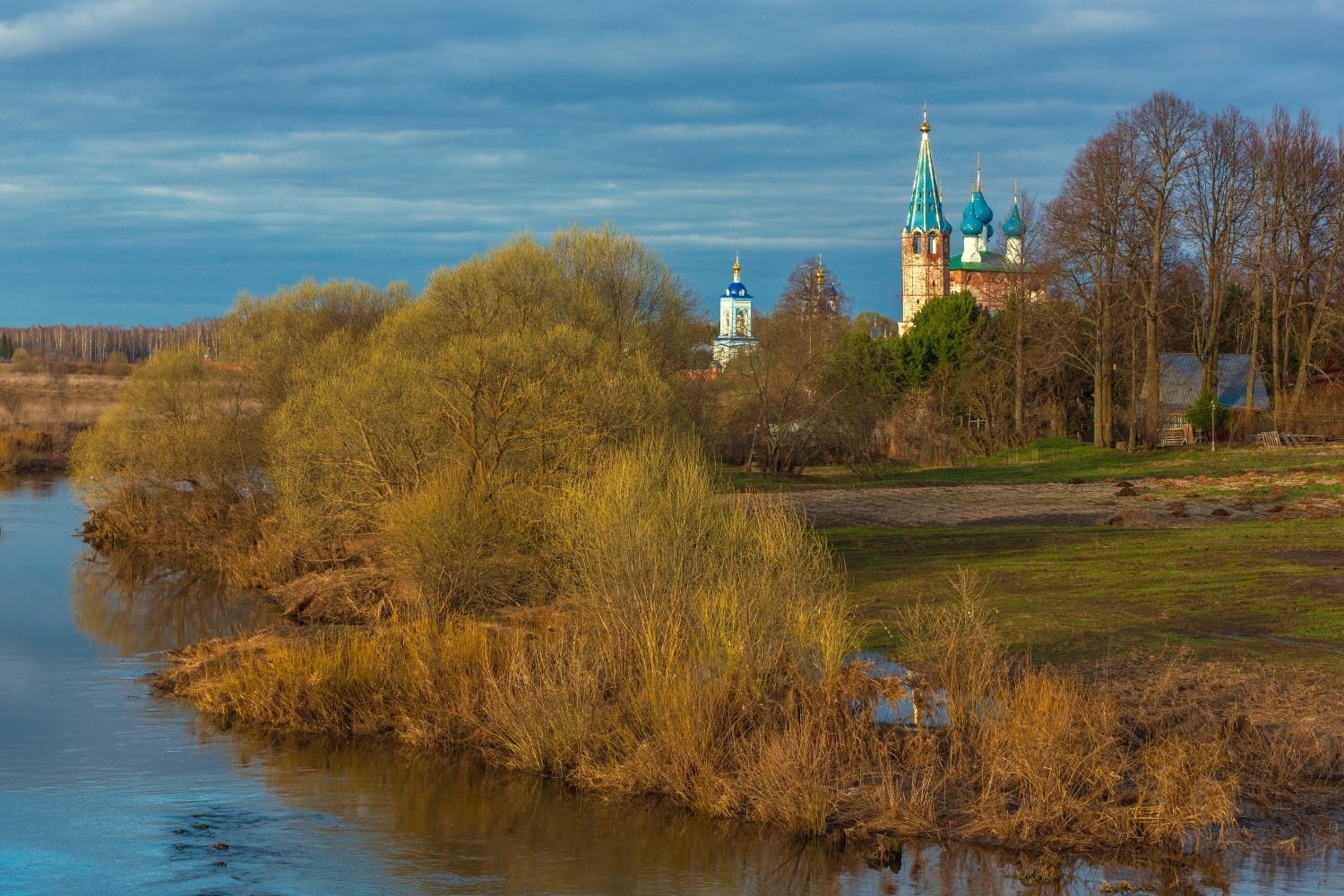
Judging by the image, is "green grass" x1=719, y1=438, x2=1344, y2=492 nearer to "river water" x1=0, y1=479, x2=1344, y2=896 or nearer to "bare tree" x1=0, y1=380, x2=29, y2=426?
"river water" x1=0, y1=479, x2=1344, y2=896

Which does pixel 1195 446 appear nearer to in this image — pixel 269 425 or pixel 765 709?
pixel 269 425

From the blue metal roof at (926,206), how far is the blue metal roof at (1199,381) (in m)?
35.2

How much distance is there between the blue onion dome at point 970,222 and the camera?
9275cm

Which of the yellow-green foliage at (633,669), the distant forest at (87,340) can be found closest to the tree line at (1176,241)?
the yellow-green foliage at (633,669)

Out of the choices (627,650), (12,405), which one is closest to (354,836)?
(627,650)

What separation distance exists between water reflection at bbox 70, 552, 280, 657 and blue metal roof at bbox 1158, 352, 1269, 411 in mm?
37690

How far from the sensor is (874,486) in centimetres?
3900

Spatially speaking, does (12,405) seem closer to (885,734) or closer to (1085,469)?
(1085,469)

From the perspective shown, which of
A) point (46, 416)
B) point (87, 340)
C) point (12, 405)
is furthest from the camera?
point (87, 340)

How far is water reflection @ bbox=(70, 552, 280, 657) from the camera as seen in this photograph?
2202cm

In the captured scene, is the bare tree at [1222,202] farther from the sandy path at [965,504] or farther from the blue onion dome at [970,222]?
the blue onion dome at [970,222]

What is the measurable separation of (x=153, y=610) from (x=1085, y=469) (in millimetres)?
27000

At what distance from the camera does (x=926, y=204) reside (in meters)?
92.8

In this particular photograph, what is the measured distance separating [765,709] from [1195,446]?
125 feet
